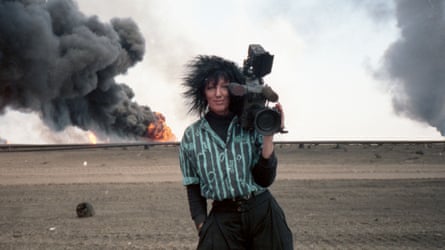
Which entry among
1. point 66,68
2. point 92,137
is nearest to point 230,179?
point 66,68

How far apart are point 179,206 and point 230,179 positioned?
28.1ft

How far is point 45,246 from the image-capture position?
7.73 m

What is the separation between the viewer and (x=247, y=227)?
2.88 metres

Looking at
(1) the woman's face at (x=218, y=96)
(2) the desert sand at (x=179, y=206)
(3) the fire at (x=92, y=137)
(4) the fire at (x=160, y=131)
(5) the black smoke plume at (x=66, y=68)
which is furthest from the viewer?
(4) the fire at (x=160, y=131)

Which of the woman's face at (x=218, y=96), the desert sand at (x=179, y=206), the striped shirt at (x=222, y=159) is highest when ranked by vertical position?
the woman's face at (x=218, y=96)

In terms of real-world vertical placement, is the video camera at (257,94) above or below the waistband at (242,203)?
above

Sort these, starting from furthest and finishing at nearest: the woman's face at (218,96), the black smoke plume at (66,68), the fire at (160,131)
→ the fire at (160,131)
the black smoke plume at (66,68)
the woman's face at (218,96)

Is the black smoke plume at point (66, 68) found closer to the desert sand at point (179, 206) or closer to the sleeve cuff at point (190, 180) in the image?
the desert sand at point (179, 206)

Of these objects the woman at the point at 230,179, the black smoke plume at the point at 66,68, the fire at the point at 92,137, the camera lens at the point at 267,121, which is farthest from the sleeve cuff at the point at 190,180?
the fire at the point at 92,137

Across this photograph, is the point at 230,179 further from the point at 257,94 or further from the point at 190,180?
the point at 257,94

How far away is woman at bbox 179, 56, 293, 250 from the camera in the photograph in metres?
2.87

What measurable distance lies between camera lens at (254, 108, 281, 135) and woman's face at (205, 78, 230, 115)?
38cm

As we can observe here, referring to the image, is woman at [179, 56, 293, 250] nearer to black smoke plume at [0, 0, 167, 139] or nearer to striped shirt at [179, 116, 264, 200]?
striped shirt at [179, 116, 264, 200]

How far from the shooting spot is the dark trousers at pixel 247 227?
2.88m
